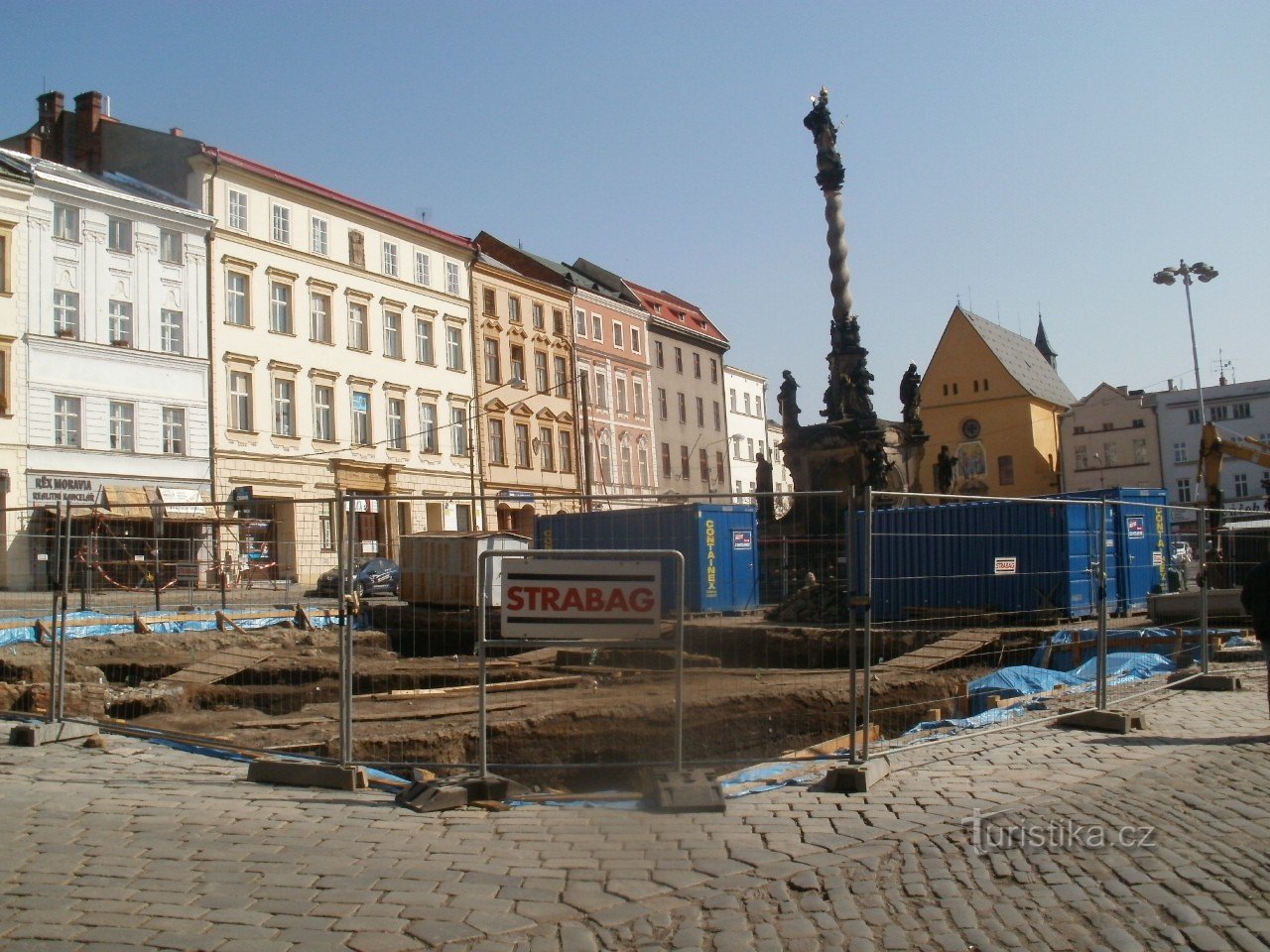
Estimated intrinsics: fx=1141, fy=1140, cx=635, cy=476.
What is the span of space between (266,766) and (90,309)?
31.9m

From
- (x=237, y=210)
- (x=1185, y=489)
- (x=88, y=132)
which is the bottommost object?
(x=1185, y=489)

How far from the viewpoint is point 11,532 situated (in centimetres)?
1198

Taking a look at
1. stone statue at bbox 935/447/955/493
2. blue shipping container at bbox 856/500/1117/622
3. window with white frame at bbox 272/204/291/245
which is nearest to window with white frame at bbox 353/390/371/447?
window with white frame at bbox 272/204/291/245

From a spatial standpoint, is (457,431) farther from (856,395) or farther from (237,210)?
(856,395)

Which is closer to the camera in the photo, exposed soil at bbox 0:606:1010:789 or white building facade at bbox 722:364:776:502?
exposed soil at bbox 0:606:1010:789

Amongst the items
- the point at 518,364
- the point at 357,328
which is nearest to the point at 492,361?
the point at 518,364

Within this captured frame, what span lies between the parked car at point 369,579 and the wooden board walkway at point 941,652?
5207mm

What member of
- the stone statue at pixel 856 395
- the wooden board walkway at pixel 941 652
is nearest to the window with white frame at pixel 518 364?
the stone statue at pixel 856 395

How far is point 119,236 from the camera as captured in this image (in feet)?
120

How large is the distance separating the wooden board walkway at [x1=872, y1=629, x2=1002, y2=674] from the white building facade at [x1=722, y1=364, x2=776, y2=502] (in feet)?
203

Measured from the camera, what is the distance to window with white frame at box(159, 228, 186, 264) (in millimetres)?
37750

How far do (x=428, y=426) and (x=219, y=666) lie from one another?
34.4m

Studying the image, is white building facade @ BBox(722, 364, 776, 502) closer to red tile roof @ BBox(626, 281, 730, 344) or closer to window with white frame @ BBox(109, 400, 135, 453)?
red tile roof @ BBox(626, 281, 730, 344)

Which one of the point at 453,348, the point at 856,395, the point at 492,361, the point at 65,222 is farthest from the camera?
the point at 492,361
